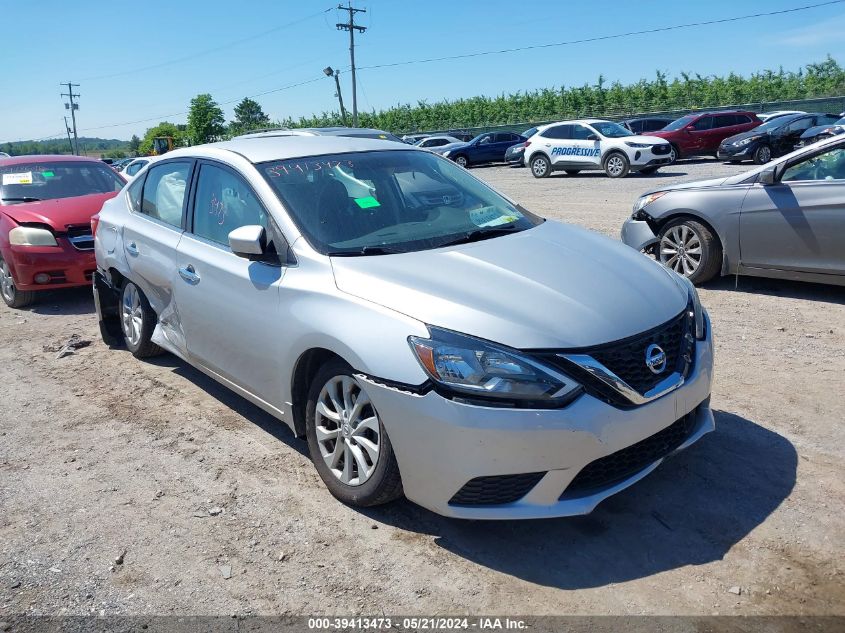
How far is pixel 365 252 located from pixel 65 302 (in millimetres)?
6423

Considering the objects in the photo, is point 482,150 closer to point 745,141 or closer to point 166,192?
point 745,141

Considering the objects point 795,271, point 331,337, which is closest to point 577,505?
point 331,337

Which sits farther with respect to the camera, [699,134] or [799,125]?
[699,134]

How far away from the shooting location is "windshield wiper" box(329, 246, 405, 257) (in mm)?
3672

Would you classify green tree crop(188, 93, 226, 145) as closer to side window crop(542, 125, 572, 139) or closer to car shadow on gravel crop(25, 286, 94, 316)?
side window crop(542, 125, 572, 139)

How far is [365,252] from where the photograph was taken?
12.1 ft

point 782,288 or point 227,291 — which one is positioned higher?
point 227,291

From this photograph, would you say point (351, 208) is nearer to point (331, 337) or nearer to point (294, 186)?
point (294, 186)

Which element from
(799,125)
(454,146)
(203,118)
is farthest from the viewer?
(203,118)

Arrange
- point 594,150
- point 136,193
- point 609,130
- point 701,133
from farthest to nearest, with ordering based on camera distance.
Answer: point 701,133, point 609,130, point 594,150, point 136,193

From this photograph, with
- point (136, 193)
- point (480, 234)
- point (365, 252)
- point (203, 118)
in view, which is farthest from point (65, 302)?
point (203, 118)

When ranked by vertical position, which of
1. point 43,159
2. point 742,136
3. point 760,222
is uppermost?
point 742,136

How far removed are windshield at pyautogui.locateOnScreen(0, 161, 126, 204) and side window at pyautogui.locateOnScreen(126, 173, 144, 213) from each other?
3638 mm

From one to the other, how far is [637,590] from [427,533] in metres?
0.96
